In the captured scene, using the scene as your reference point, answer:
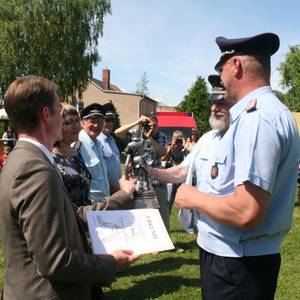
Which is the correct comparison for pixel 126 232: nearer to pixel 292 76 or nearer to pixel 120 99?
pixel 292 76

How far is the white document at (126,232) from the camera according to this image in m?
2.19

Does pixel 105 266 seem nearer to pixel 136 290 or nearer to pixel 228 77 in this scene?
pixel 228 77

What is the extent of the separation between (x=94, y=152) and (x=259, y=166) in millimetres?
3261

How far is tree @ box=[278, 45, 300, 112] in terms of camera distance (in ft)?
136

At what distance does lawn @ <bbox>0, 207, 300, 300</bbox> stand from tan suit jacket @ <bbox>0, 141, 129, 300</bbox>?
327cm

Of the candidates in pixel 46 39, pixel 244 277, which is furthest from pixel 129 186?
pixel 46 39

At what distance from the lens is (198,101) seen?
45156mm

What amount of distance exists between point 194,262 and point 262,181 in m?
4.56

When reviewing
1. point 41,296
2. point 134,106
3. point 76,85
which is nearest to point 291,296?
point 41,296

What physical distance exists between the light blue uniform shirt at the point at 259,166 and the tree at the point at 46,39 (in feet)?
80.5

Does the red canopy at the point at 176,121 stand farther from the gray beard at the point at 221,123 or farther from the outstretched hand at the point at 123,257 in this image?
the outstretched hand at the point at 123,257

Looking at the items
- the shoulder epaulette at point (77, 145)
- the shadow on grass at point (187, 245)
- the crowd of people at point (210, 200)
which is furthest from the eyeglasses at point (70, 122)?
the shadow on grass at point (187, 245)

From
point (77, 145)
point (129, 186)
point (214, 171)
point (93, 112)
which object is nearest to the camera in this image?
point (214, 171)

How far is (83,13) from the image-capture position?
89.5 ft
